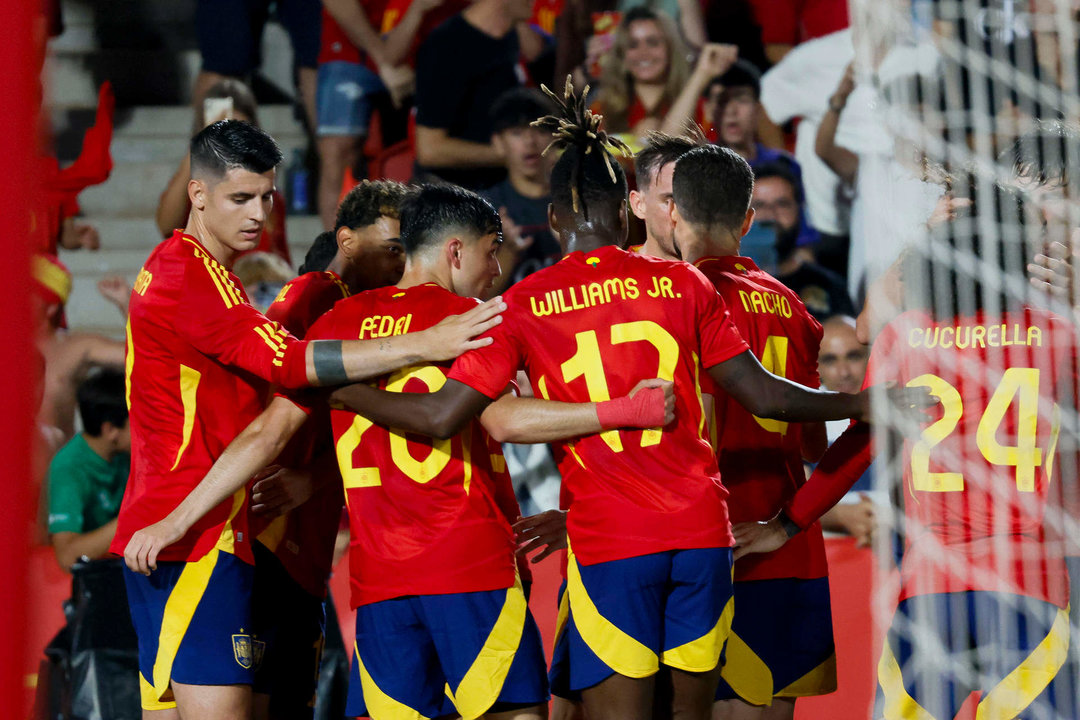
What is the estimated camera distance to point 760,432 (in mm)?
3676

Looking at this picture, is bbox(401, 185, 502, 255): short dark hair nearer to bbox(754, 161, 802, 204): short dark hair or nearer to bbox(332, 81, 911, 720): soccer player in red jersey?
bbox(332, 81, 911, 720): soccer player in red jersey

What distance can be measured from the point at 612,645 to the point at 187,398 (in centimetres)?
143

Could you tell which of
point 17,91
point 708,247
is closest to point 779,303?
point 708,247

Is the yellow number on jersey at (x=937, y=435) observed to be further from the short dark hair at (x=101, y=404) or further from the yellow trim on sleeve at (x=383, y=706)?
the short dark hair at (x=101, y=404)

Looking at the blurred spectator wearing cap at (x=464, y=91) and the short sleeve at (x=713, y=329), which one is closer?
the short sleeve at (x=713, y=329)

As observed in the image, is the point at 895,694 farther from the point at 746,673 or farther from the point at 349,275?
the point at 349,275

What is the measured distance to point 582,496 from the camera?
317 centimetres

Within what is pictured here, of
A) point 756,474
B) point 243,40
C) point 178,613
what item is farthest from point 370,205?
point 243,40

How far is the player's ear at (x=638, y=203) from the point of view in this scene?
392cm

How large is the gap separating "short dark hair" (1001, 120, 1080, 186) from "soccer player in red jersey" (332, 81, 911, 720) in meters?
1.03

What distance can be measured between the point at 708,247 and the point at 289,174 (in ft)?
18.0

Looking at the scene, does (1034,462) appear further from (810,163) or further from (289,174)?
(289,174)

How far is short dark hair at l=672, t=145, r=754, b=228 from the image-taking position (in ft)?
11.8

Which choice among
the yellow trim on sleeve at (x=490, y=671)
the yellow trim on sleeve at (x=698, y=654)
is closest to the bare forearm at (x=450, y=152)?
the yellow trim on sleeve at (x=490, y=671)
